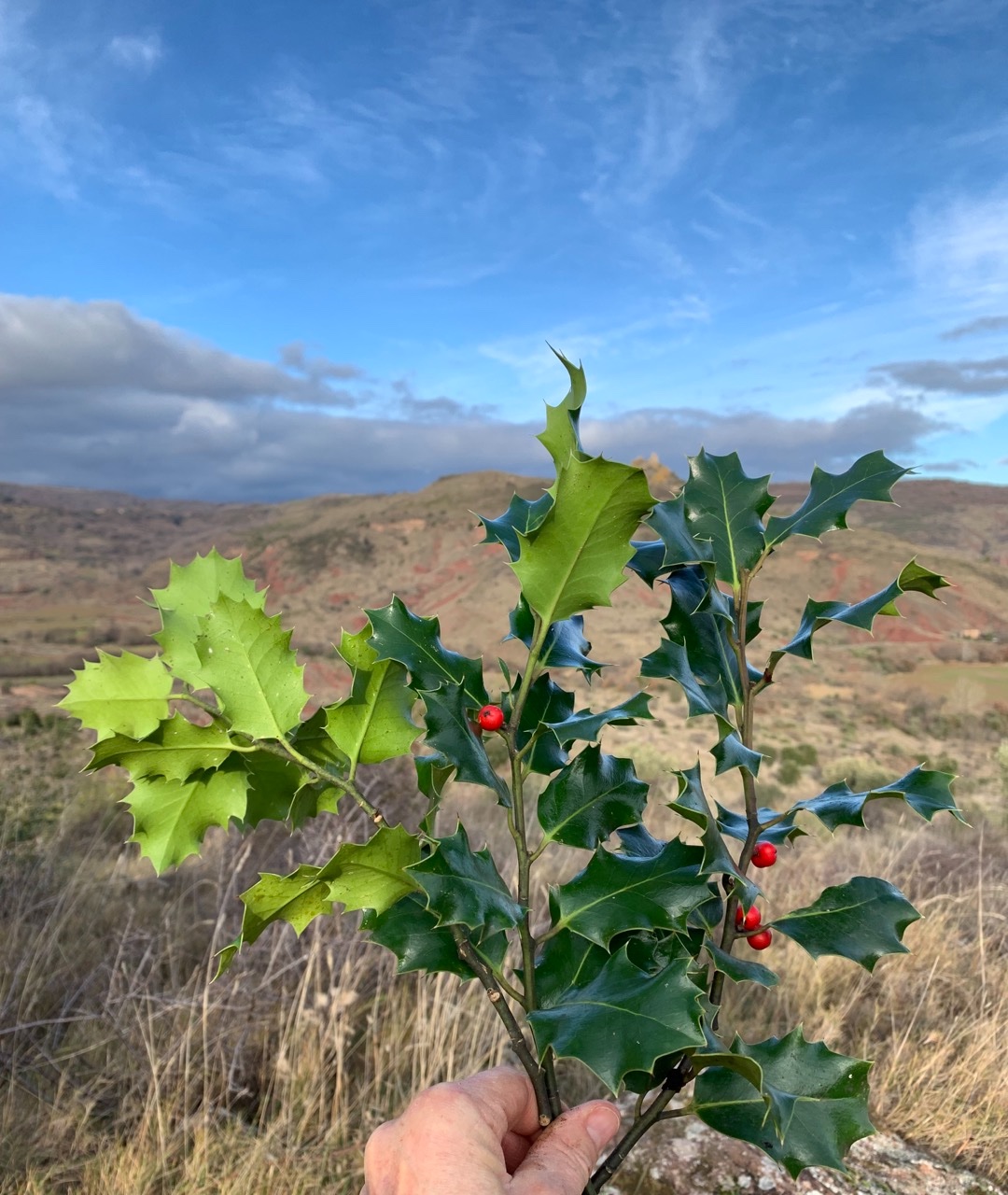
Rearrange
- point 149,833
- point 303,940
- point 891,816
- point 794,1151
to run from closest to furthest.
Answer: point 794,1151 < point 149,833 < point 303,940 < point 891,816

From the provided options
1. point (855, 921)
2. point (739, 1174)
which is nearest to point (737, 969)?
point (855, 921)

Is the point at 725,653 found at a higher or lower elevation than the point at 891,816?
higher

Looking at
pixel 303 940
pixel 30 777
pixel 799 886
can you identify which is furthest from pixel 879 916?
pixel 30 777

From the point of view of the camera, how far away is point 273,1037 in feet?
10.1

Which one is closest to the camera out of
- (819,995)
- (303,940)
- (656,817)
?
(819,995)

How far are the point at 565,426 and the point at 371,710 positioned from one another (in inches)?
15.0

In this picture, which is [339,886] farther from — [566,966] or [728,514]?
[728,514]

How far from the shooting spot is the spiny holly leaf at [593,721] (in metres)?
0.88

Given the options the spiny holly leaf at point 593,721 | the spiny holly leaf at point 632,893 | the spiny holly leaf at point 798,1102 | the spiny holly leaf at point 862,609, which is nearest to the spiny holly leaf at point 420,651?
the spiny holly leaf at point 593,721

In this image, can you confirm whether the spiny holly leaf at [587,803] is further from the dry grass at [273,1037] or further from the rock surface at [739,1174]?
the dry grass at [273,1037]

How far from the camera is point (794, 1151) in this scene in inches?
34.3

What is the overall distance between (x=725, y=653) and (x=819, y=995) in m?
2.77

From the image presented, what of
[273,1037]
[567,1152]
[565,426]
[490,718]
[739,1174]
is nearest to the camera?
[565,426]

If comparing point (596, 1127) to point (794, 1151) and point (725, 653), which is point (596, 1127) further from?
point (725, 653)
